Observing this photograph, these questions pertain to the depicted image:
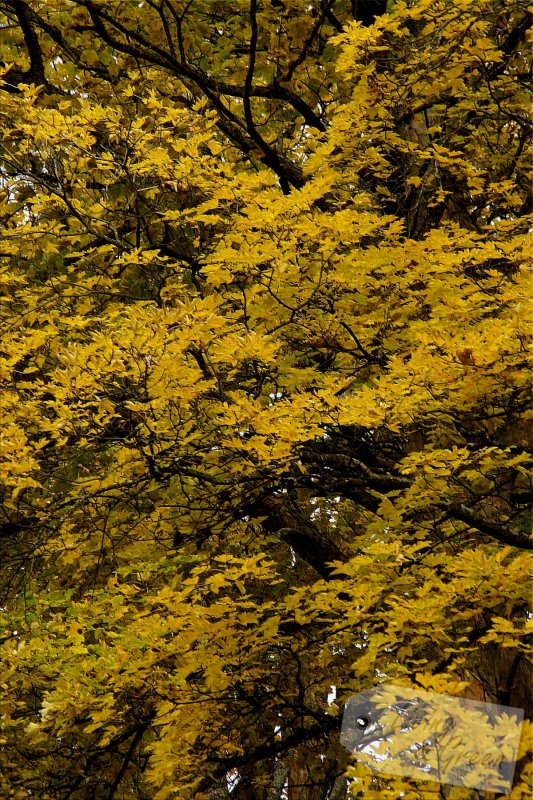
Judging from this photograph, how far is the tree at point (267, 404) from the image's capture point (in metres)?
4.45

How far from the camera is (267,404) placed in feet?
19.1

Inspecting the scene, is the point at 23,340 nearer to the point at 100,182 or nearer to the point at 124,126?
the point at 124,126

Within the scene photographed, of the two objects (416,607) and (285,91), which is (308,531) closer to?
(416,607)

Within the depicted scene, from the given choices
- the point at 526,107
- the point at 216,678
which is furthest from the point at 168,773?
the point at 526,107

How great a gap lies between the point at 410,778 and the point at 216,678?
164 centimetres

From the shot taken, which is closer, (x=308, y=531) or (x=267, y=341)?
(x=267, y=341)

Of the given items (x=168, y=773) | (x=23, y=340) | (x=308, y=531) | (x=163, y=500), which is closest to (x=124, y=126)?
(x=23, y=340)

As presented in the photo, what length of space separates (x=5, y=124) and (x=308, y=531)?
3983 millimetres

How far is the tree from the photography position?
4453 millimetres

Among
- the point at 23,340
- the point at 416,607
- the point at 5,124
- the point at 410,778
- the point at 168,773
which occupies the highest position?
the point at 5,124

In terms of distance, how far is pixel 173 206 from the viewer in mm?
7207

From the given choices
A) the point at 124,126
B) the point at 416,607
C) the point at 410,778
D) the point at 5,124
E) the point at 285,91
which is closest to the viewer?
the point at 410,778

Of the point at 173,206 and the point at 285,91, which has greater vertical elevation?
the point at 285,91

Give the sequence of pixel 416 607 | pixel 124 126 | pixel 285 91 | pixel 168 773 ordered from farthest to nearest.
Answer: pixel 285 91 → pixel 124 126 → pixel 168 773 → pixel 416 607
